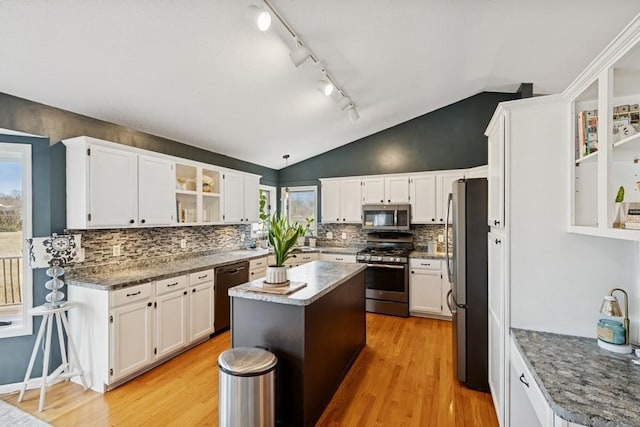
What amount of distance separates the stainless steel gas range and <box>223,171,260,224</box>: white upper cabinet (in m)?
1.89

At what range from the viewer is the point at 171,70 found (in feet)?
8.25

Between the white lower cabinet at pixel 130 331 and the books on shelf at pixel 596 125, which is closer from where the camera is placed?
the books on shelf at pixel 596 125

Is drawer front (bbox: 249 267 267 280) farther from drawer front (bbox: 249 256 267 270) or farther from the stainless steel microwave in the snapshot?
the stainless steel microwave

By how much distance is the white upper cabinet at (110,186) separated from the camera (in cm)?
264

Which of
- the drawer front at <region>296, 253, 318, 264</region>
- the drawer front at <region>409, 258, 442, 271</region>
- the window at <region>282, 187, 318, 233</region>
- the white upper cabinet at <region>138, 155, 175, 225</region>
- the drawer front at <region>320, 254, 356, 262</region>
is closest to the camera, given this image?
the white upper cabinet at <region>138, 155, 175, 225</region>

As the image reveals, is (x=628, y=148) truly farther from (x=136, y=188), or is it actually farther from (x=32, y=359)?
(x=32, y=359)

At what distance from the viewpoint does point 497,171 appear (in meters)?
2.06

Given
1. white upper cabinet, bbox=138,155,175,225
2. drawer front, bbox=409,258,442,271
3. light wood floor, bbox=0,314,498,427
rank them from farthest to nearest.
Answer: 1. drawer front, bbox=409,258,442,271
2. white upper cabinet, bbox=138,155,175,225
3. light wood floor, bbox=0,314,498,427

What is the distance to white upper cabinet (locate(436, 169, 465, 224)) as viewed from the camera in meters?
4.52

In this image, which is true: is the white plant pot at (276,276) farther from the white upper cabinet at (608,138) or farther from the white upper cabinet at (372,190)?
the white upper cabinet at (372,190)

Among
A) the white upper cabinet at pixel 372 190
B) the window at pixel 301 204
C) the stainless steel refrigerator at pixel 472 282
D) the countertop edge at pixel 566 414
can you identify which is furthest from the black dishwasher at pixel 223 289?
the countertop edge at pixel 566 414

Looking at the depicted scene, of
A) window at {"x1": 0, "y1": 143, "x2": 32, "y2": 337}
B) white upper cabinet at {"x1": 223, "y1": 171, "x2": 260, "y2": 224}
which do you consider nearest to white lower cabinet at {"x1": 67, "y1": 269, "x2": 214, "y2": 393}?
window at {"x1": 0, "y1": 143, "x2": 32, "y2": 337}

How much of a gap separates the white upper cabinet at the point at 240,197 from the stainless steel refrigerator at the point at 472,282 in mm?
3083

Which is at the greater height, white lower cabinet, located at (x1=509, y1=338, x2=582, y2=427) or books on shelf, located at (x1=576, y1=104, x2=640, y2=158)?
books on shelf, located at (x1=576, y1=104, x2=640, y2=158)
